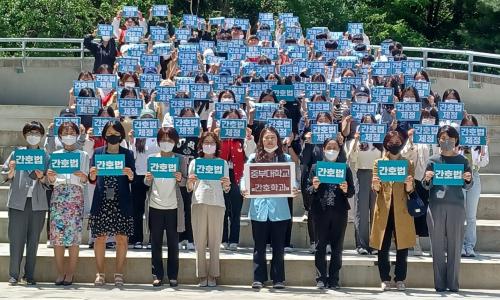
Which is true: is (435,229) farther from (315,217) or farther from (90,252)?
(90,252)

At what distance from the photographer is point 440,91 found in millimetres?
27156

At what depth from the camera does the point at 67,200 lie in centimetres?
1639

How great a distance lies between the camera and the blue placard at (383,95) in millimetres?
19828

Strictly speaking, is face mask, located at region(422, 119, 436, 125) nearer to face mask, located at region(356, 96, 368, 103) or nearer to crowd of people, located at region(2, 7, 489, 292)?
crowd of people, located at region(2, 7, 489, 292)

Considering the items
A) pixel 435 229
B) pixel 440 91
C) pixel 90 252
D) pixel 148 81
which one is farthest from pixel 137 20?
pixel 435 229

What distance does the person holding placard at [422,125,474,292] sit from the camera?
52.9 feet

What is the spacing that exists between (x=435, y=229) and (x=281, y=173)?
207cm

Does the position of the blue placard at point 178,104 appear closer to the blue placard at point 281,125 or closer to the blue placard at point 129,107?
the blue placard at point 129,107

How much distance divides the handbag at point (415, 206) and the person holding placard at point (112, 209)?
11.6 feet

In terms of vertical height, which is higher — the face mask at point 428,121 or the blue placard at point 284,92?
the blue placard at point 284,92

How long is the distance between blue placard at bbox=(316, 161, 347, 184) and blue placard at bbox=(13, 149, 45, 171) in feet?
11.5

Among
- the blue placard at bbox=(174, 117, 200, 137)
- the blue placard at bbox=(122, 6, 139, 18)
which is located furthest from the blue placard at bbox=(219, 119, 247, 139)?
the blue placard at bbox=(122, 6, 139, 18)

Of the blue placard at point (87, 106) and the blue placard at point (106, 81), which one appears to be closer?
the blue placard at point (87, 106)

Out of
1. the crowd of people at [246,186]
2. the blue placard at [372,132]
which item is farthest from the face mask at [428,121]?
the blue placard at [372,132]
